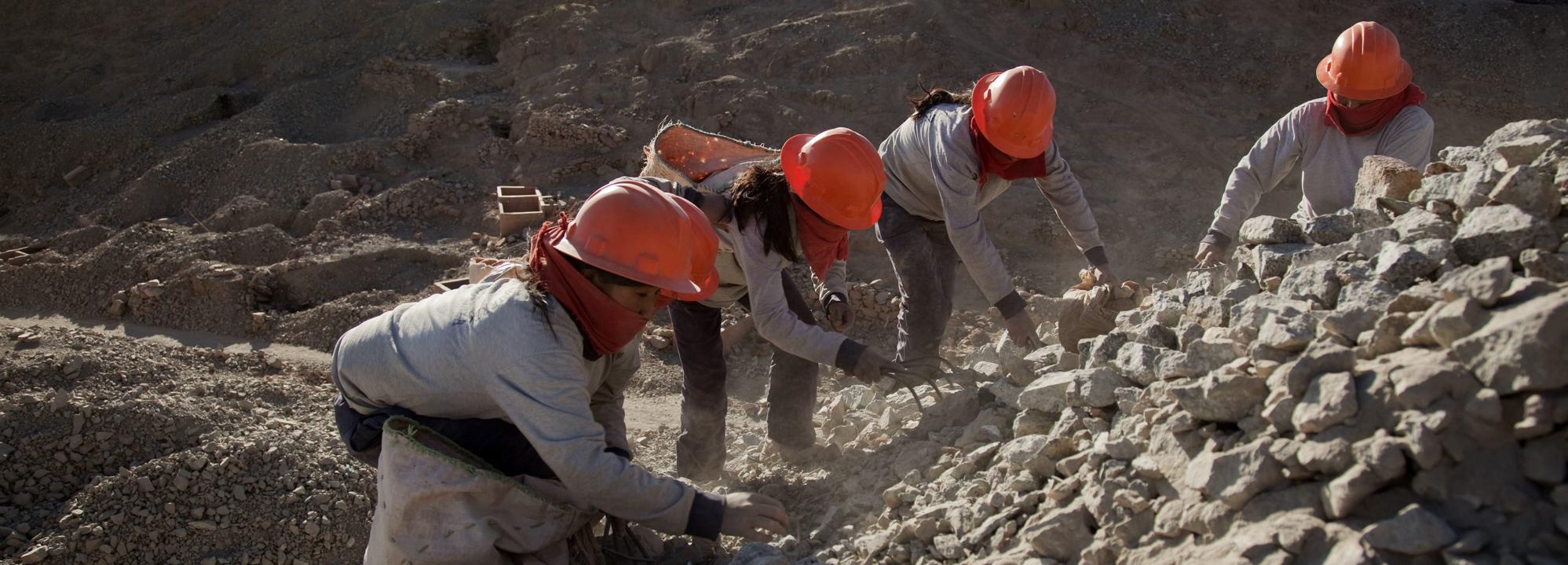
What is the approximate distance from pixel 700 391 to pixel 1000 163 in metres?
1.49

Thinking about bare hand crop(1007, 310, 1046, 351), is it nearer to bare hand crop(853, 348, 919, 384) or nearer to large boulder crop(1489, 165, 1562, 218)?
bare hand crop(853, 348, 919, 384)

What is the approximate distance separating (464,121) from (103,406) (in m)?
4.22

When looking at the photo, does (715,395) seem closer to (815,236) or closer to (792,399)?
(792,399)

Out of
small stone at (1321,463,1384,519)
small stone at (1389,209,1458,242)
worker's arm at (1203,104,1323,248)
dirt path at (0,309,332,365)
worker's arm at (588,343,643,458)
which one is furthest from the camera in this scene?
dirt path at (0,309,332,365)

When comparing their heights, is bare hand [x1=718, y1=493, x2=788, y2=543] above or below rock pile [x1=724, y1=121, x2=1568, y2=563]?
below

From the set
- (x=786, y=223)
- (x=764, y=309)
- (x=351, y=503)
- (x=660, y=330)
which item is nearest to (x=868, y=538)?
(x=764, y=309)

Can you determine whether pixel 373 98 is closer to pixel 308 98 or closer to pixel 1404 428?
pixel 308 98

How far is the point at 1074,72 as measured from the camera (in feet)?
26.4

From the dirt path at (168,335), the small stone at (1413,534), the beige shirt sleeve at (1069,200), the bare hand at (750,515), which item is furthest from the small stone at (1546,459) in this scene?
the dirt path at (168,335)

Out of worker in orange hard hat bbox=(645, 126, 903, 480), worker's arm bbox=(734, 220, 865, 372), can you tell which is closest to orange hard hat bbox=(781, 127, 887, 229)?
worker in orange hard hat bbox=(645, 126, 903, 480)

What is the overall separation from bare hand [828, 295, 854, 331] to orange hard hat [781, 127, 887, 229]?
2.04 ft

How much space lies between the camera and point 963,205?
392 cm

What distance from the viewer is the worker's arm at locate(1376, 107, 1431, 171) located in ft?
12.7

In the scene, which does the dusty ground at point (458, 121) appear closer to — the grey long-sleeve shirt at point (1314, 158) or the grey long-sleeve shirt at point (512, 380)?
the grey long-sleeve shirt at point (512, 380)
